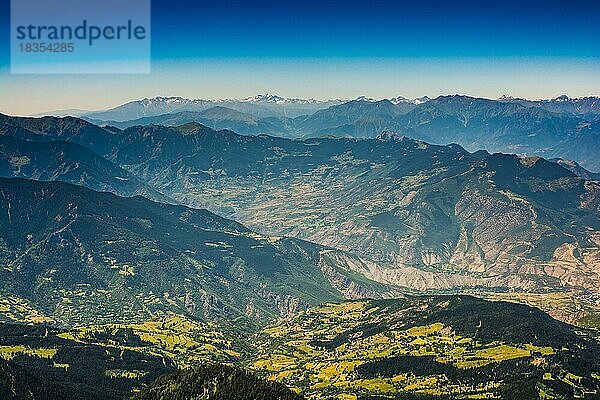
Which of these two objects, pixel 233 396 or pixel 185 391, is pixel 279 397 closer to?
pixel 233 396

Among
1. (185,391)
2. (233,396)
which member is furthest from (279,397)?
(185,391)
